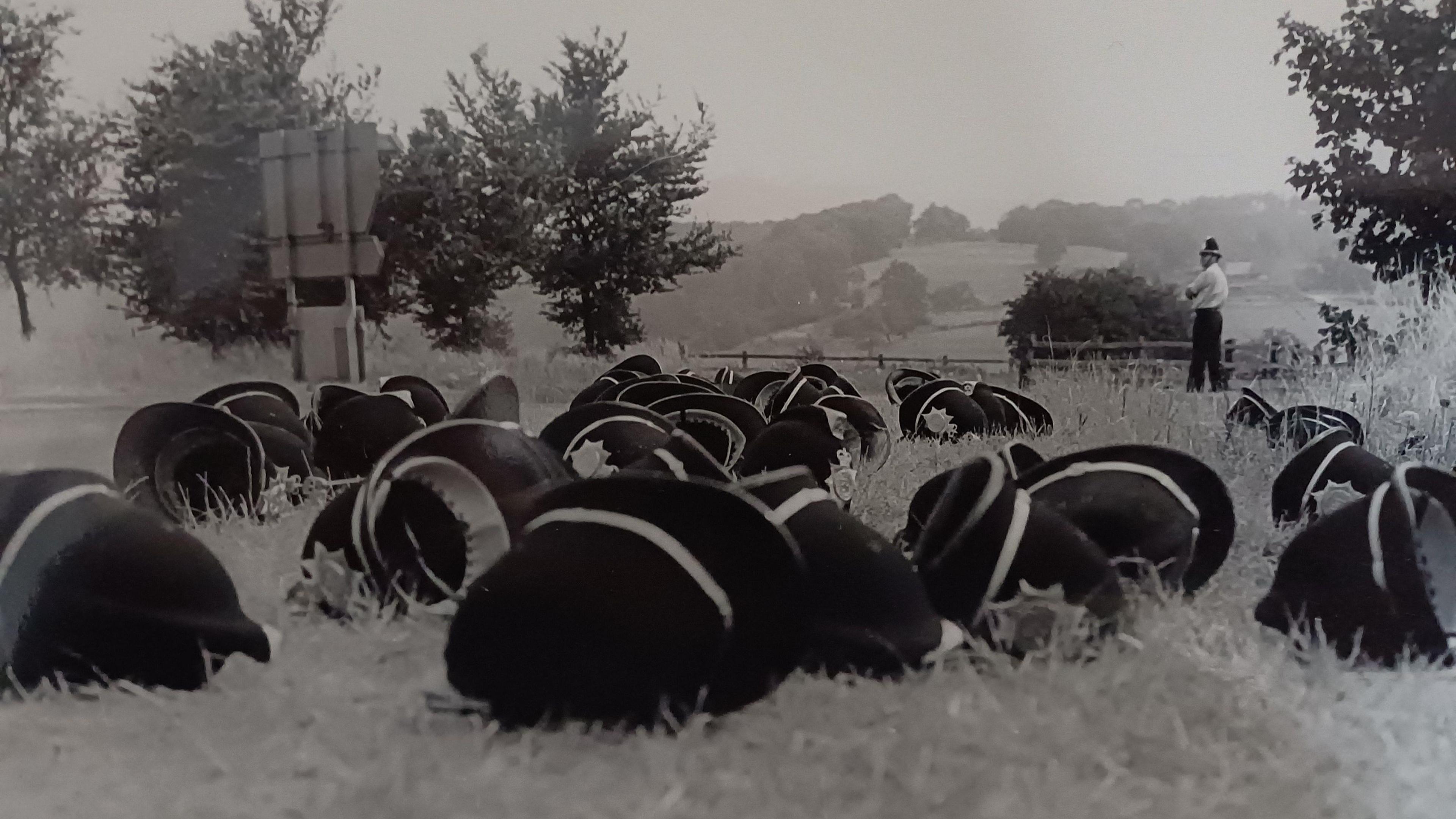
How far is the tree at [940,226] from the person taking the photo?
0.51m

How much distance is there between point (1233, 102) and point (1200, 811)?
380 millimetres

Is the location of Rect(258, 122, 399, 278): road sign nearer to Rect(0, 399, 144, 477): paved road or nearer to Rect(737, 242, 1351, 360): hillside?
Rect(0, 399, 144, 477): paved road

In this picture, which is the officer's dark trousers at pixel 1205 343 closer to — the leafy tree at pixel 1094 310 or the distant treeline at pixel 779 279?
the leafy tree at pixel 1094 310

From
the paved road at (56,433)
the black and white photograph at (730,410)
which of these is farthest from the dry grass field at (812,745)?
the paved road at (56,433)

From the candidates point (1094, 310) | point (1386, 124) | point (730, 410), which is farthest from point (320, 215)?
point (1386, 124)

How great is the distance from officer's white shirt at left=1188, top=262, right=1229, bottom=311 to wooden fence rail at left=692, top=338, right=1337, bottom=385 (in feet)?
0.09

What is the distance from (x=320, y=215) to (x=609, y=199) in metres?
0.16

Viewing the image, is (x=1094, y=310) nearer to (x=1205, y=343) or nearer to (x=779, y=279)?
(x=1205, y=343)

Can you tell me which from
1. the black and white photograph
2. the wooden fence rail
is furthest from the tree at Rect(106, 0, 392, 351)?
the wooden fence rail

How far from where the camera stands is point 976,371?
60 cm

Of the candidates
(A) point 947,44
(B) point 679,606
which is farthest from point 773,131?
(B) point 679,606

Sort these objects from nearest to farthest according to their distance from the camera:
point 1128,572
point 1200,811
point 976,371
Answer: point 1200,811
point 1128,572
point 976,371

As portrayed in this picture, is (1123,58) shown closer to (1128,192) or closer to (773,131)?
(1128,192)

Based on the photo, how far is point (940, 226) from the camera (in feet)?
1.69
